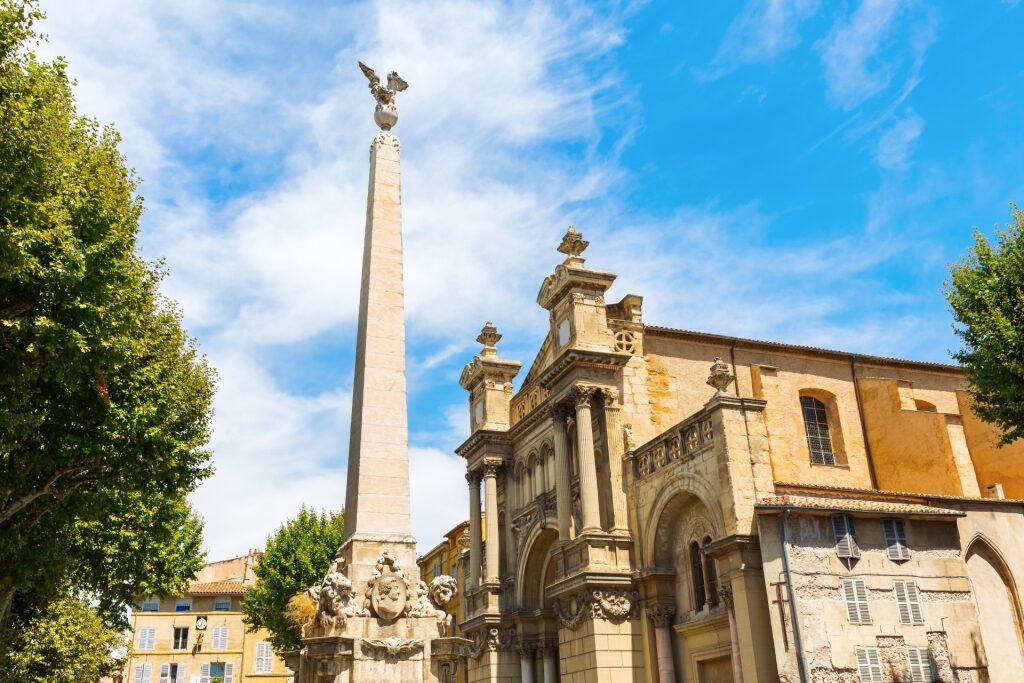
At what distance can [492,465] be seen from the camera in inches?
1312

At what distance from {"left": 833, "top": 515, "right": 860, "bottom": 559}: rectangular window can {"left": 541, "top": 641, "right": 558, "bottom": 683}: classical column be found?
1295 centimetres

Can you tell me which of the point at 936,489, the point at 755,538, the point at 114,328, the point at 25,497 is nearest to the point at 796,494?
the point at 755,538

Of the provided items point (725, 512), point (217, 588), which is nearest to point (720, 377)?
point (725, 512)

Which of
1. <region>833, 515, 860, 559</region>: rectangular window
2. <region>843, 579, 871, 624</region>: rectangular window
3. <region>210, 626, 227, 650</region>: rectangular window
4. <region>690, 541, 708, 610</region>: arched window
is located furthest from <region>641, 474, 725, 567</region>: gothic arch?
<region>210, 626, 227, 650</region>: rectangular window

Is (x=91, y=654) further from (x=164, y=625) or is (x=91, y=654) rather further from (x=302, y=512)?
(x=164, y=625)

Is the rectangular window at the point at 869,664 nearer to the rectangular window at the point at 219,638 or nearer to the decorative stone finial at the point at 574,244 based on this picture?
the decorative stone finial at the point at 574,244

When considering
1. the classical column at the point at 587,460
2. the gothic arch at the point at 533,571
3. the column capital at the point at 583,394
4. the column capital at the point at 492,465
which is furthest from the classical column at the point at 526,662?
the column capital at the point at 583,394

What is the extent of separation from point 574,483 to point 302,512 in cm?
2383

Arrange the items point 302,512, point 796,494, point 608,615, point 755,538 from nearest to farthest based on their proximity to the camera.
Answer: point 755,538 < point 796,494 < point 608,615 < point 302,512

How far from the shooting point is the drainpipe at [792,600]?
1829 centimetres

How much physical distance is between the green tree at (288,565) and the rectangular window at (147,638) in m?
19.6

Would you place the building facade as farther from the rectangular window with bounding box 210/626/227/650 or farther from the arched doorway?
the rectangular window with bounding box 210/626/227/650

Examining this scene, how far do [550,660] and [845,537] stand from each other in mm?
13166

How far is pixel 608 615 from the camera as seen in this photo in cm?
2427
